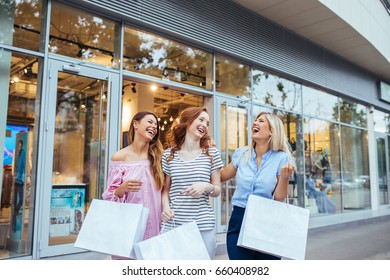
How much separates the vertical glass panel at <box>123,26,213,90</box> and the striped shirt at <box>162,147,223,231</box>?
3.66 metres

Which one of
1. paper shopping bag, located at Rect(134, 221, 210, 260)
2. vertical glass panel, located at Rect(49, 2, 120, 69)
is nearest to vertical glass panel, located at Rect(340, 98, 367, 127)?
vertical glass panel, located at Rect(49, 2, 120, 69)

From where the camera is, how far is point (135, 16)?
543 cm

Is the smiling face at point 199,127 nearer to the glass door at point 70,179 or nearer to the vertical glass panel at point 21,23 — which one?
the glass door at point 70,179

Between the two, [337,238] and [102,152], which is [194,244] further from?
[337,238]

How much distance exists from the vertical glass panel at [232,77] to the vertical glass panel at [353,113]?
446 centimetres

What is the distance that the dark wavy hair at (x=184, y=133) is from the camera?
7.80ft

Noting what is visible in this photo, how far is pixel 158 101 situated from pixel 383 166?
9378mm

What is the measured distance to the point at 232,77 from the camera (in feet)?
23.8

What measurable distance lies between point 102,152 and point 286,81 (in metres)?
5.22

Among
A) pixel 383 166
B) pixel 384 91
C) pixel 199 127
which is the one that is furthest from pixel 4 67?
pixel 383 166

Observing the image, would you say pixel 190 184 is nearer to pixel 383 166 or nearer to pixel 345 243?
pixel 345 243

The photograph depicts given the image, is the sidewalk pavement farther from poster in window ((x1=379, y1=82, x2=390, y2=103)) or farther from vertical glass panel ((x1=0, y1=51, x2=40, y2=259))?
poster in window ((x1=379, y1=82, x2=390, y2=103))

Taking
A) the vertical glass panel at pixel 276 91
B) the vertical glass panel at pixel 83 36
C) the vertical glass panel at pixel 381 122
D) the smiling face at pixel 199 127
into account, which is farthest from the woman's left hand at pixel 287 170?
the vertical glass panel at pixel 381 122

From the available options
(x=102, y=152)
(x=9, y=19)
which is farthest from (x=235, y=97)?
(x=9, y=19)
